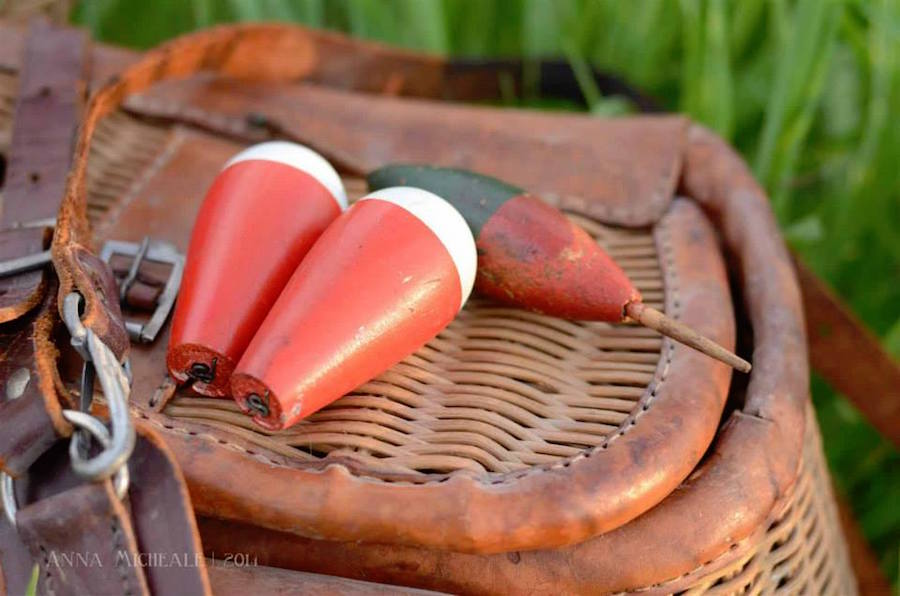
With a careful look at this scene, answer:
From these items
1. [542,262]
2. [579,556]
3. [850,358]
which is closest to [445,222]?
[542,262]

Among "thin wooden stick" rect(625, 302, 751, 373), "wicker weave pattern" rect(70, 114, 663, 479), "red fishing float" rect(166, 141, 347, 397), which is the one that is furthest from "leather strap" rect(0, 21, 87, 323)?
"thin wooden stick" rect(625, 302, 751, 373)

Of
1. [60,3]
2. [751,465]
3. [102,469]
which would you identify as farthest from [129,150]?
[751,465]

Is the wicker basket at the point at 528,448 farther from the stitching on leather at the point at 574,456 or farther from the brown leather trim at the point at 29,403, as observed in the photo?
the brown leather trim at the point at 29,403

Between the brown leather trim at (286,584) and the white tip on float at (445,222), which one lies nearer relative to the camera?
the brown leather trim at (286,584)

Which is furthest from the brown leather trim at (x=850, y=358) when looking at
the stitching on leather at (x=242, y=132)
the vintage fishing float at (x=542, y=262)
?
the vintage fishing float at (x=542, y=262)

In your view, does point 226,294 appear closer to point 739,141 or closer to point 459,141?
point 459,141

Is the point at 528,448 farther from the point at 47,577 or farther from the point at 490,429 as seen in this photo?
the point at 47,577
